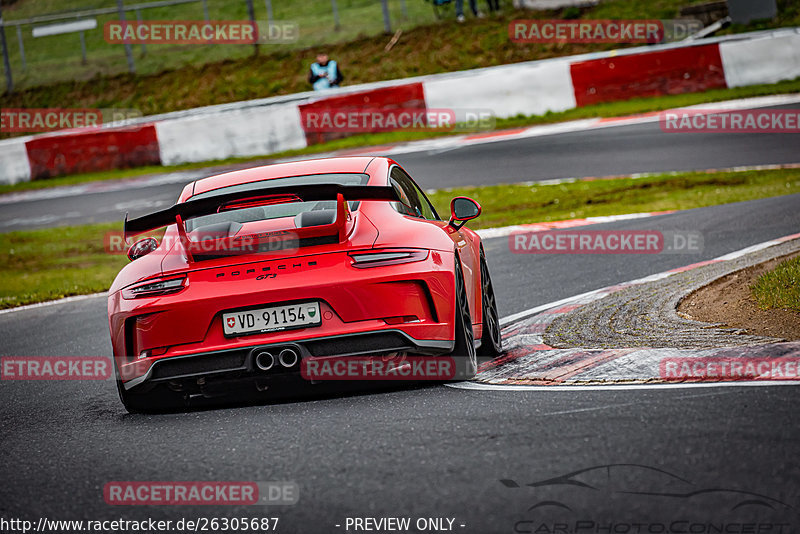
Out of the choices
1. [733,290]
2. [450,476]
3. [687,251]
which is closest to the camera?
[450,476]

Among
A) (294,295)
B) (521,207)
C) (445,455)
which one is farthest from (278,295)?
(521,207)

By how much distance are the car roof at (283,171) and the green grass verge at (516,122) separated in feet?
45.1

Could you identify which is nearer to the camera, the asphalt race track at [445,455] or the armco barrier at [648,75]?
the asphalt race track at [445,455]

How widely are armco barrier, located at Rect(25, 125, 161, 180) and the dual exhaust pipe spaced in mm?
17555

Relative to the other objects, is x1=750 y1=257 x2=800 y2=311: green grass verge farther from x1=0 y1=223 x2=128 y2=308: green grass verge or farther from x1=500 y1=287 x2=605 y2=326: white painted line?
x1=0 y1=223 x2=128 y2=308: green grass verge

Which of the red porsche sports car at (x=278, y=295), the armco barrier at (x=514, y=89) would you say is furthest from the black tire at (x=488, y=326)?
the armco barrier at (x=514, y=89)

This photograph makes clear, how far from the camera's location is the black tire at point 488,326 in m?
6.48

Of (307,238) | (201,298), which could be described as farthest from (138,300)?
(307,238)

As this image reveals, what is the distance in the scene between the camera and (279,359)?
5332 millimetres

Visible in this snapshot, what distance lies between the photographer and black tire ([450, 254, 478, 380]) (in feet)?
18.3

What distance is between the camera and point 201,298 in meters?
5.34

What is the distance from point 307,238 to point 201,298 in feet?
1.96

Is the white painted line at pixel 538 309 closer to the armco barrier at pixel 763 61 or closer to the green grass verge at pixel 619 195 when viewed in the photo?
the green grass verge at pixel 619 195

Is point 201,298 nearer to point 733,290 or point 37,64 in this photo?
point 733,290
